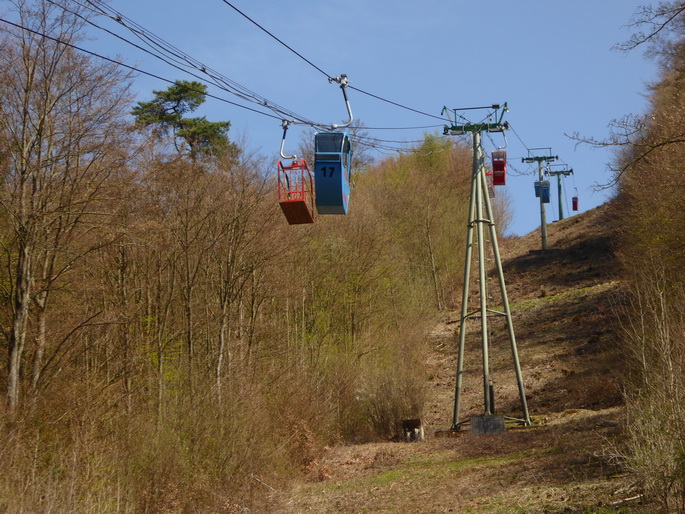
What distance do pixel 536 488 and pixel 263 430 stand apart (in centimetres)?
715

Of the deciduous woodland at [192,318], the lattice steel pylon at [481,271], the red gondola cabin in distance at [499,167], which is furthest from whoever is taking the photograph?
the red gondola cabin in distance at [499,167]

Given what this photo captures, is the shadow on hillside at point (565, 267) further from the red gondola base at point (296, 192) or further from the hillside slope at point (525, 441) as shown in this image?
the red gondola base at point (296, 192)

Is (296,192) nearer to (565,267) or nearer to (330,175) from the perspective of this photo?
(330,175)

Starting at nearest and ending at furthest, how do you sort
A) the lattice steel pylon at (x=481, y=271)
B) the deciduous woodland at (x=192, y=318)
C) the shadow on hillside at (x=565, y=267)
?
the deciduous woodland at (x=192, y=318) → the lattice steel pylon at (x=481, y=271) → the shadow on hillside at (x=565, y=267)

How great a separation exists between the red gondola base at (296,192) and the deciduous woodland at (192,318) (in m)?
2.53

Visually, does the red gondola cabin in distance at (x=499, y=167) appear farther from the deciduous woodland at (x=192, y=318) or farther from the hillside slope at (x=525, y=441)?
the hillside slope at (x=525, y=441)

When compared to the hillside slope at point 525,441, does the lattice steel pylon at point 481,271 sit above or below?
above

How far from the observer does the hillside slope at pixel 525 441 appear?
14969 millimetres

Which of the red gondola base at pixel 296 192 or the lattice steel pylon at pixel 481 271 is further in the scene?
the lattice steel pylon at pixel 481 271

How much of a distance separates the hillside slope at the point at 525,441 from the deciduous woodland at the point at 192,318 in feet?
3.73

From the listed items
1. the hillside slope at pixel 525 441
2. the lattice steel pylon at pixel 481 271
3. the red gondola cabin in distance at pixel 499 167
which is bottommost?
the hillside slope at pixel 525 441

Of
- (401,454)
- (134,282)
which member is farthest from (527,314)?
(134,282)

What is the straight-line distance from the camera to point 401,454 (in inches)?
925

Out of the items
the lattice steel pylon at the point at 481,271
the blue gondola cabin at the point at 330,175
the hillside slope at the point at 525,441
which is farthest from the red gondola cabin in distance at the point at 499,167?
the blue gondola cabin at the point at 330,175
